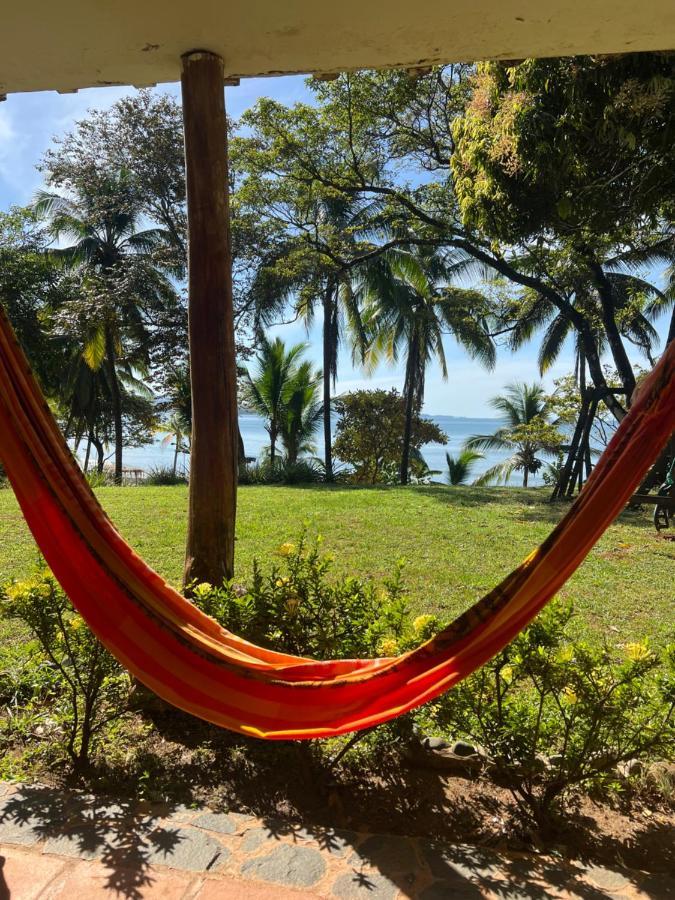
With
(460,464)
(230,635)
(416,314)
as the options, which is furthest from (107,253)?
(230,635)

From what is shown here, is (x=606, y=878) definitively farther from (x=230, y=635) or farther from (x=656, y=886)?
(x=230, y=635)

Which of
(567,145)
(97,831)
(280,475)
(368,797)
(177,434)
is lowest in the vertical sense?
(368,797)

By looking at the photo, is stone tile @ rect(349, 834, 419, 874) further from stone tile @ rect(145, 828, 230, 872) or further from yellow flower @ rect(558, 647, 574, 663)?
yellow flower @ rect(558, 647, 574, 663)

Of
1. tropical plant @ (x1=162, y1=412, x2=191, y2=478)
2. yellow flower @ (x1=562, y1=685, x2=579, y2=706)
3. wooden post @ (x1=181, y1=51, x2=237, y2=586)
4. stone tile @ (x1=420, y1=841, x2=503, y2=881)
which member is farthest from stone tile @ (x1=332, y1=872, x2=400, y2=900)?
tropical plant @ (x1=162, y1=412, x2=191, y2=478)

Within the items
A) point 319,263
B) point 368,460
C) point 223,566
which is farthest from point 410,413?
point 223,566

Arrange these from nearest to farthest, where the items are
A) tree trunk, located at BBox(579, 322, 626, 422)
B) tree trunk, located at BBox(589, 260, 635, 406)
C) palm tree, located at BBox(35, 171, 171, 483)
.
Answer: tree trunk, located at BBox(579, 322, 626, 422) < tree trunk, located at BBox(589, 260, 635, 406) < palm tree, located at BBox(35, 171, 171, 483)

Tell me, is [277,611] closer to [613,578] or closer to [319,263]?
[613,578]

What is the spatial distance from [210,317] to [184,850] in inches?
52.2

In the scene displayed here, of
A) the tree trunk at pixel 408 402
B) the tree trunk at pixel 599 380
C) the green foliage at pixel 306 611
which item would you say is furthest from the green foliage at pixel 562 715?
the tree trunk at pixel 408 402

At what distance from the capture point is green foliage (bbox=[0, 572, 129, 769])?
1688mm

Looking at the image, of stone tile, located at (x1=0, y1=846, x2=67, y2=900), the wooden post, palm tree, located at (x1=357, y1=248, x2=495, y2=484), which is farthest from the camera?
palm tree, located at (x1=357, y1=248, x2=495, y2=484)

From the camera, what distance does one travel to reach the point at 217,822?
1427 mm

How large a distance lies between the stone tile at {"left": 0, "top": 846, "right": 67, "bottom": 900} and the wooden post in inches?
34.0

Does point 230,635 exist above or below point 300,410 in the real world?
below
